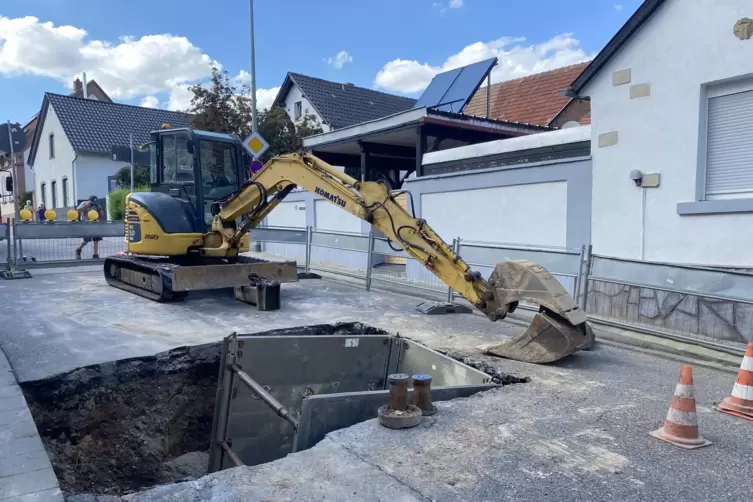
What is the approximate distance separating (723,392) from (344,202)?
177 inches

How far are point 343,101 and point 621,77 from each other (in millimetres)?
17865

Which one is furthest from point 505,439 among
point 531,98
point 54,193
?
point 54,193

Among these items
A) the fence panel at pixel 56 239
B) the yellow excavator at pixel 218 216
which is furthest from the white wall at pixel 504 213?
the fence panel at pixel 56 239

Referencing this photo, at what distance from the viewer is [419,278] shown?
392 inches

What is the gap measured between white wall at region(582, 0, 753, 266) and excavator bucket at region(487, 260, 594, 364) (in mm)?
2766

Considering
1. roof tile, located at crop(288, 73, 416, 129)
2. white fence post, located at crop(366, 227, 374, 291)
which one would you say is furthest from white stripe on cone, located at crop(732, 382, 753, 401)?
roof tile, located at crop(288, 73, 416, 129)

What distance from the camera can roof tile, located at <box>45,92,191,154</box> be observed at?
3030 cm

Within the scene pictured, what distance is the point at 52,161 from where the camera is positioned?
108 ft

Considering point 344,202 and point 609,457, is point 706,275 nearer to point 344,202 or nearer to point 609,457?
point 609,457

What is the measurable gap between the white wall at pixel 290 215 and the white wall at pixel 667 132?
921 centimetres

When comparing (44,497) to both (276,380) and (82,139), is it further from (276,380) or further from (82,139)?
(82,139)

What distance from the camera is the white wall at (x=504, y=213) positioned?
906cm

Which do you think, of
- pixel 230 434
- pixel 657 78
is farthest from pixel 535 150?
pixel 230 434

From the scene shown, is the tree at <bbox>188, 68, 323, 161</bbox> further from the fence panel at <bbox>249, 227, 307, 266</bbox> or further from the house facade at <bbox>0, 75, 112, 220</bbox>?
the house facade at <bbox>0, 75, 112, 220</bbox>
